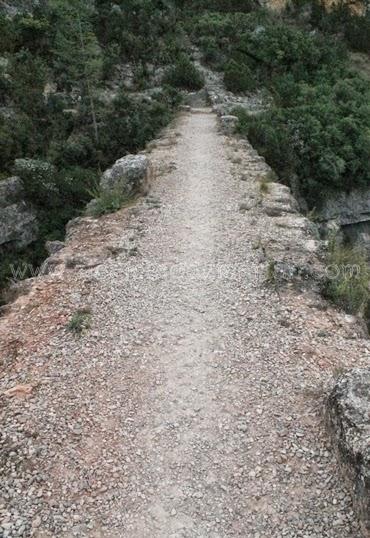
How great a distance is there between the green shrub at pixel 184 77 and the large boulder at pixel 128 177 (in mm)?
15168

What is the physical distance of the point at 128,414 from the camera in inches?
283

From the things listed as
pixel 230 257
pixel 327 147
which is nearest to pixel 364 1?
pixel 327 147

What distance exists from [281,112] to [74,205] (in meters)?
11.3

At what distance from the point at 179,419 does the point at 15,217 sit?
14.7m

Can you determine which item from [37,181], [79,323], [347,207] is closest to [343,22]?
[347,207]

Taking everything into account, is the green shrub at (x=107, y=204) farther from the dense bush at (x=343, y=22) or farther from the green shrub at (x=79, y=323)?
the dense bush at (x=343, y=22)

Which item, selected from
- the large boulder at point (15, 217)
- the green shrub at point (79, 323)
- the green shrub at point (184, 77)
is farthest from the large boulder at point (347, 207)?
the green shrub at point (79, 323)

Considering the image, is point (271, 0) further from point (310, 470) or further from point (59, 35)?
point (310, 470)

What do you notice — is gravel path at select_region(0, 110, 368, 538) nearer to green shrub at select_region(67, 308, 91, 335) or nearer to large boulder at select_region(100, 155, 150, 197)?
green shrub at select_region(67, 308, 91, 335)

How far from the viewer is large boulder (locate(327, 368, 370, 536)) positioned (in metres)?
5.44

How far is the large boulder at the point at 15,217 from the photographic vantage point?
758 inches

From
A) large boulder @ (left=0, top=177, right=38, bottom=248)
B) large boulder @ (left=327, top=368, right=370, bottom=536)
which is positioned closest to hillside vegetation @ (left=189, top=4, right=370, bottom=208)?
large boulder @ (left=0, top=177, right=38, bottom=248)

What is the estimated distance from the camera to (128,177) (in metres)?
15.2

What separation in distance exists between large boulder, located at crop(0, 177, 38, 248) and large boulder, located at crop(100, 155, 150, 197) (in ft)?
19.1
